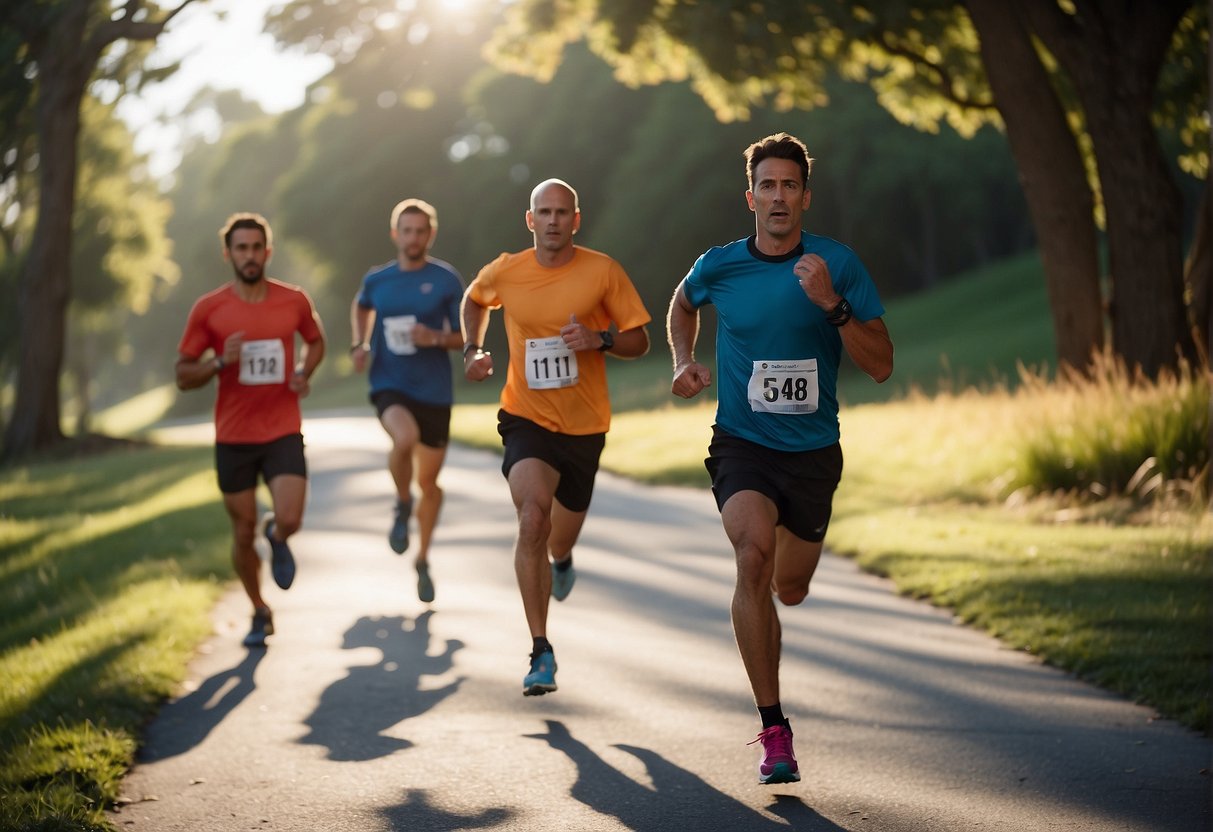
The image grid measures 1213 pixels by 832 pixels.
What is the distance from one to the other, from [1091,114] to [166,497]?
38.1 feet

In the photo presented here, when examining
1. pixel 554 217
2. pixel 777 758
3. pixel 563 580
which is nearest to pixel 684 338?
pixel 554 217

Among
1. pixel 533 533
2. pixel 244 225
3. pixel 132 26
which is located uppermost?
pixel 132 26

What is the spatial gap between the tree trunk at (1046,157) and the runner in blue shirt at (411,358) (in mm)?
7989

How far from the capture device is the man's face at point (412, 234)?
420 inches

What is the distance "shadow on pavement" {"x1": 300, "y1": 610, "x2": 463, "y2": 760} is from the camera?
6.75 m

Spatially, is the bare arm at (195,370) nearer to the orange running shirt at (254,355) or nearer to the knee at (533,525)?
the orange running shirt at (254,355)

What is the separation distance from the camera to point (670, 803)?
566 cm

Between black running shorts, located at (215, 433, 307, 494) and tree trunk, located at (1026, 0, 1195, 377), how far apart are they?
1023 centimetres

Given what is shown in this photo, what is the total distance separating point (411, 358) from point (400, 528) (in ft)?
3.79

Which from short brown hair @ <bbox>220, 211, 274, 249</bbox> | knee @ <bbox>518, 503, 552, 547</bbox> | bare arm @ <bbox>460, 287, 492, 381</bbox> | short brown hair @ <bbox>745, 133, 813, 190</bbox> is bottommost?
knee @ <bbox>518, 503, 552, 547</bbox>

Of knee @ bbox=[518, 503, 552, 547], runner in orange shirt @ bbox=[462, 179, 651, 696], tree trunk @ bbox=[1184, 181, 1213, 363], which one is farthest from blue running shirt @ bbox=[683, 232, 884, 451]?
tree trunk @ bbox=[1184, 181, 1213, 363]

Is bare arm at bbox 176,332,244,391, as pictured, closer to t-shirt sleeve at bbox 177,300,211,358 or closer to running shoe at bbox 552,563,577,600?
t-shirt sleeve at bbox 177,300,211,358

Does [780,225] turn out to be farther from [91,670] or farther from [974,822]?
[91,670]

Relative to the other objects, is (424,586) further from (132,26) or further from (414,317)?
(132,26)
